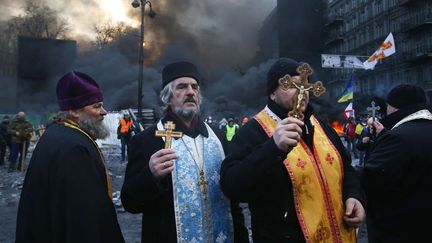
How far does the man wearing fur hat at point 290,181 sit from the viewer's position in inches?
83.0

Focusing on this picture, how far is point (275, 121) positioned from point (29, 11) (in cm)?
3451

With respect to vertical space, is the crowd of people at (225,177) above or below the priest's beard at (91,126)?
below

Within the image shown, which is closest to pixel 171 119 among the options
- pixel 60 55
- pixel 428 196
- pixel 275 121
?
pixel 275 121

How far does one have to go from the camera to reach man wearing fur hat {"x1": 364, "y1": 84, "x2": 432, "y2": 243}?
2730 millimetres

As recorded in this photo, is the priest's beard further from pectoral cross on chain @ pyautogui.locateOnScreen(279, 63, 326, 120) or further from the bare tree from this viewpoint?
the bare tree

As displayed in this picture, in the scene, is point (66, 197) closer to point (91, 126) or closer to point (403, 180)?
point (91, 126)

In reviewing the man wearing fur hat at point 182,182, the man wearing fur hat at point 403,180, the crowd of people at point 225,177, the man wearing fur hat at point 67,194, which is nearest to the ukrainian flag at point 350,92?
the crowd of people at point 225,177

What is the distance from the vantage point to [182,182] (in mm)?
2586

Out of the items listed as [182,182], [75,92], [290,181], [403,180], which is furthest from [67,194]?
[403,180]

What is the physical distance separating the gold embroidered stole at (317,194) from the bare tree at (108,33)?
35.9 metres

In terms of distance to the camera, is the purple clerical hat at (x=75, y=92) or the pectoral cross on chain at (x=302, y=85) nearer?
the pectoral cross on chain at (x=302, y=85)

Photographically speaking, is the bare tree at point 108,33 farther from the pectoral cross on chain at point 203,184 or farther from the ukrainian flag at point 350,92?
the pectoral cross on chain at point 203,184

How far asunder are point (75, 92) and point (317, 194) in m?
1.53

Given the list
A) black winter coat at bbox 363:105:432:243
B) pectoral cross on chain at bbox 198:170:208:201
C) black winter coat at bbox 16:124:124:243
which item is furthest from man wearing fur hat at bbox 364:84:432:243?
black winter coat at bbox 16:124:124:243
